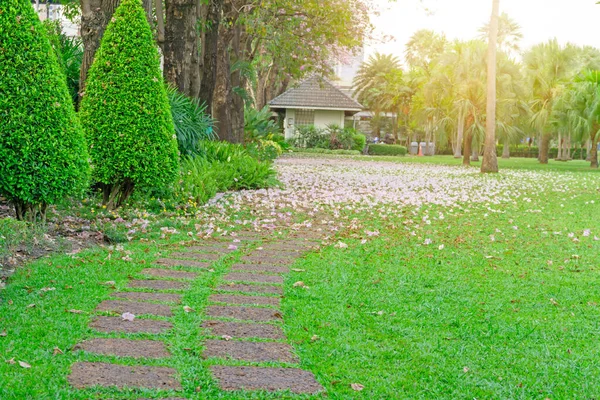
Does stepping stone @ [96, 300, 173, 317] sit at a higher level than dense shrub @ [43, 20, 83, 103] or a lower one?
lower

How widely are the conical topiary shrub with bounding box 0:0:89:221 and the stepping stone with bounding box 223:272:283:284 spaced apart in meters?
2.08

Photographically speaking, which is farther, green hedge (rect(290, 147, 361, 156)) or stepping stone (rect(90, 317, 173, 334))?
green hedge (rect(290, 147, 361, 156))

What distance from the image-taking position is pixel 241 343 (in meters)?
3.84

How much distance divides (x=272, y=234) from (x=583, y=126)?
27809 mm

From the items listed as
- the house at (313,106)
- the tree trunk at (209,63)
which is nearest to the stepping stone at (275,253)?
the tree trunk at (209,63)

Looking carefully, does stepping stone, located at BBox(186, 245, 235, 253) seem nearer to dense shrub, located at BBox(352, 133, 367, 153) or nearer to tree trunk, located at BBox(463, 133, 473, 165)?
tree trunk, located at BBox(463, 133, 473, 165)

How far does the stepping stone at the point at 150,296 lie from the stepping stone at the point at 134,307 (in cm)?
11

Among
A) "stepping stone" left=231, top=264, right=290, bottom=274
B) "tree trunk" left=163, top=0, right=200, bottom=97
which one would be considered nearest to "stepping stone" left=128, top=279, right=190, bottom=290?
"stepping stone" left=231, top=264, right=290, bottom=274

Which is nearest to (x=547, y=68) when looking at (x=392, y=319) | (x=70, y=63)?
(x=70, y=63)

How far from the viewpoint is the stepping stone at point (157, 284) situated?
197 inches

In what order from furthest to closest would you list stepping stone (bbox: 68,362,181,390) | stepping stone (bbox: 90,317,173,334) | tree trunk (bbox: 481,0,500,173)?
1. tree trunk (bbox: 481,0,500,173)
2. stepping stone (bbox: 90,317,173,334)
3. stepping stone (bbox: 68,362,181,390)

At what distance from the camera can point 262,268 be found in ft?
19.4

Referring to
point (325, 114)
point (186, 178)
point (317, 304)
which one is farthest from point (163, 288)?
point (325, 114)

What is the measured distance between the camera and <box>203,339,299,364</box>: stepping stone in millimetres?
3600
